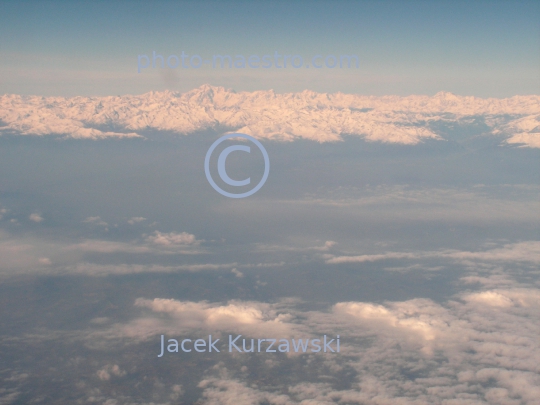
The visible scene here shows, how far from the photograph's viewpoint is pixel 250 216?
198750 millimetres

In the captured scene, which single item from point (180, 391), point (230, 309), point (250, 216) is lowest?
point (180, 391)

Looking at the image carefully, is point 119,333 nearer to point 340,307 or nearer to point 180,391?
point 180,391

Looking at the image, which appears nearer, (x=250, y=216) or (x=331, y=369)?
(x=331, y=369)

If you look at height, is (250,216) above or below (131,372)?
above

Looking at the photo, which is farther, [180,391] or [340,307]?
[340,307]

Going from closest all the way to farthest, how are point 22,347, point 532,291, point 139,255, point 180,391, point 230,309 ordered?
point 180,391, point 22,347, point 230,309, point 532,291, point 139,255

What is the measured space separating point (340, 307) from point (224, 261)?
1769 inches

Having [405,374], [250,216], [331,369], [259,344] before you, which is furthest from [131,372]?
[250,216]

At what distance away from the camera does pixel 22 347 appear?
9112 centimetres

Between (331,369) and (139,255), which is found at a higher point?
(139,255)

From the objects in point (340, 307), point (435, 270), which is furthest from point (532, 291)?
point (340, 307)

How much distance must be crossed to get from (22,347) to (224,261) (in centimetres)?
6124

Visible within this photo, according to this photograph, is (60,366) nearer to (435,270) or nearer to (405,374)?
(405,374)

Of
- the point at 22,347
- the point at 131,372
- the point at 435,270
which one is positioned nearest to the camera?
the point at 131,372
